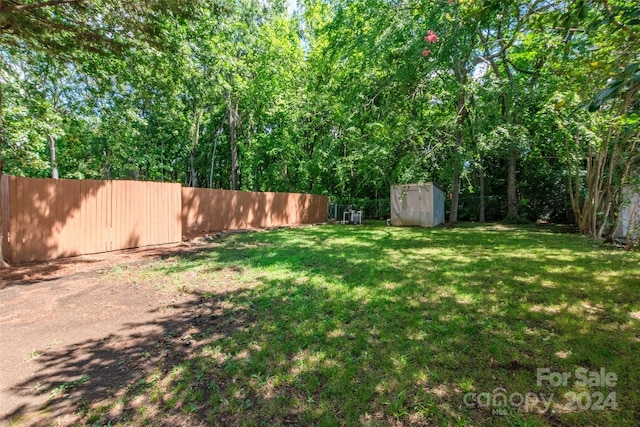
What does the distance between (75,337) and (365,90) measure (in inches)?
274

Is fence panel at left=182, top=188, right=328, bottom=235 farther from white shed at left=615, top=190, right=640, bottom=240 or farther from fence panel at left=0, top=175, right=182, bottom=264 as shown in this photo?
white shed at left=615, top=190, right=640, bottom=240

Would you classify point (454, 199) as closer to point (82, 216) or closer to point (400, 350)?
point (400, 350)

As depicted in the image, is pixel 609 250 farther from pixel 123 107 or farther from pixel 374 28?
pixel 123 107

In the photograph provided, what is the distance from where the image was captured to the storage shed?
11859 millimetres

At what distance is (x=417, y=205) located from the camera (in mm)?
12188

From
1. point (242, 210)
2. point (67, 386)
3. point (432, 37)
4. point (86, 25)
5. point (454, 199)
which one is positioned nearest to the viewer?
point (67, 386)

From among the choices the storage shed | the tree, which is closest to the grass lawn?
the tree

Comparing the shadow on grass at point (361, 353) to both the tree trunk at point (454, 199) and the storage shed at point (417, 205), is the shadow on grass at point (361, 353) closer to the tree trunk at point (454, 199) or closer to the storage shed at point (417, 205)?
the storage shed at point (417, 205)

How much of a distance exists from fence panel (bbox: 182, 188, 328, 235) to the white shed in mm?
11799

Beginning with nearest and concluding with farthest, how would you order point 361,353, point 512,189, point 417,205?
point 361,353 < point 417,205 < point 512,189

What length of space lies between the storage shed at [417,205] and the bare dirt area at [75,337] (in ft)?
32.0

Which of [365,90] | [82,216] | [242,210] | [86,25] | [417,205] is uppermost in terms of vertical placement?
[86,25]

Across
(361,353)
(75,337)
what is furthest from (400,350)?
(75,337)

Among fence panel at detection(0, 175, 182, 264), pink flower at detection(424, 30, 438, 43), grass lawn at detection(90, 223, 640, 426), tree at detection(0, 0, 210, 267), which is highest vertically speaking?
tree at detection(0, 0, 210, 267)
